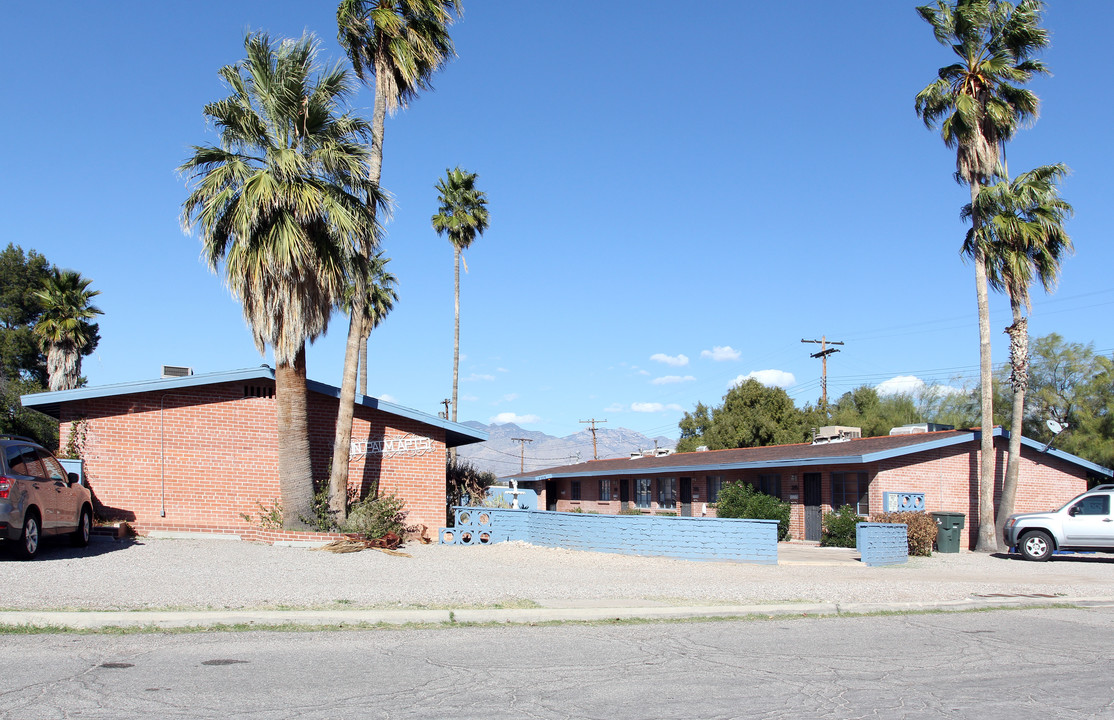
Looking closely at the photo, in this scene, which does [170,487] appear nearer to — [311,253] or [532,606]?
[311,253]

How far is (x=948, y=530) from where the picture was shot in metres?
21.9

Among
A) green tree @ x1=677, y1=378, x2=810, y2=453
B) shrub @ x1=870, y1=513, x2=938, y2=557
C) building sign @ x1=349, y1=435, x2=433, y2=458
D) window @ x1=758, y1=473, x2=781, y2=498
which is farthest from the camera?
green tree @ x1=677, y1=378, x2=810, y2=453

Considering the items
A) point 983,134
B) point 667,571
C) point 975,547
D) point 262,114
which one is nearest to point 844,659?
point 667,571

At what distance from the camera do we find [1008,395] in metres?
42.2

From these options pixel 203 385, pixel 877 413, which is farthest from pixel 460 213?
pixel 877 413

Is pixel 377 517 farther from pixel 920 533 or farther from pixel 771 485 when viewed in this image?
pixel 771 485

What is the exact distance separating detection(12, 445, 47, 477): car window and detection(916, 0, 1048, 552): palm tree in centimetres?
2157

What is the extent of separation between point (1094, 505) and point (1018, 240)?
292 inches

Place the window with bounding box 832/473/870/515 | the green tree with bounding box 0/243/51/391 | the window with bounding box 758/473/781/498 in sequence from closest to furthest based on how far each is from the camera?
the window with bounding box 832/473/870/515, the window with bounding box 758/473/781/498, the green tree with bounding box 0/243/51/391

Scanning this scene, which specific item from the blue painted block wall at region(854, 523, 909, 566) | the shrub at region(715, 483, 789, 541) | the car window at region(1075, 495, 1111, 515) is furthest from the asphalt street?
the shrub at region(715, 483, 789, 541)

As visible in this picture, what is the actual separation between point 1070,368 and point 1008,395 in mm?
3026

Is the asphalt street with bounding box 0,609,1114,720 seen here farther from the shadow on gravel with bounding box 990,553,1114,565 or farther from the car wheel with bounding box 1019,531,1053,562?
the shadow on gravel with bounding box 990,553,1114,565

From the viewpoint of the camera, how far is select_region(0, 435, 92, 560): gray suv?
12.0 meters

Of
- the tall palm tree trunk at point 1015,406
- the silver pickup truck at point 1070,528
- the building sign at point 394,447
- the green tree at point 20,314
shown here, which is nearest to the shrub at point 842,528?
the silver pickup truck at point 1070,528
